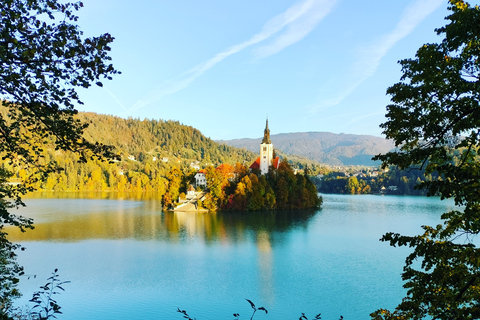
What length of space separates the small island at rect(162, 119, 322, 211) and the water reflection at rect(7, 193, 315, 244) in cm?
257

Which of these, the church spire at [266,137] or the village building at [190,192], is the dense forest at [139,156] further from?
the church spire at [266,137]

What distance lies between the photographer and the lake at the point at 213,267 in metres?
15.4

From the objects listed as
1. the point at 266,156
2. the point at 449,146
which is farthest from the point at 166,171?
the point at 449,146

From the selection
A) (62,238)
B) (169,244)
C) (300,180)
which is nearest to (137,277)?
(169,244)

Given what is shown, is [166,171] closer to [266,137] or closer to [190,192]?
[266,137]

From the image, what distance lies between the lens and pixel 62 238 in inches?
1123

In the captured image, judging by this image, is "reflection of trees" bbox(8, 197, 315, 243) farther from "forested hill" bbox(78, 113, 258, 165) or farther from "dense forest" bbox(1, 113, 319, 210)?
"forested hill" bbox(78, 113, 258, 165)

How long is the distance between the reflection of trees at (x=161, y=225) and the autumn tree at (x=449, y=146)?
79.3ft

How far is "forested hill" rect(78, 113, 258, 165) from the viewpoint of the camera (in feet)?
511

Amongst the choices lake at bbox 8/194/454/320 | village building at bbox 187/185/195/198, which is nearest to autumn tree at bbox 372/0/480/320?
lake at bbox 8/194/454/320

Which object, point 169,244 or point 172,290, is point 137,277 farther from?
point 169,244

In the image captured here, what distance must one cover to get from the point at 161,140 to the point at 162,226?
141 metres

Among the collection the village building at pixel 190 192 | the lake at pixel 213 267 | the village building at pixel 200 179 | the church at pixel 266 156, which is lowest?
the lake at pixel 213 267

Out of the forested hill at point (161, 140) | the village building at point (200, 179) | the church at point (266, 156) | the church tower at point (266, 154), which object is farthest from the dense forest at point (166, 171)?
the church tower at point (266, 154)
